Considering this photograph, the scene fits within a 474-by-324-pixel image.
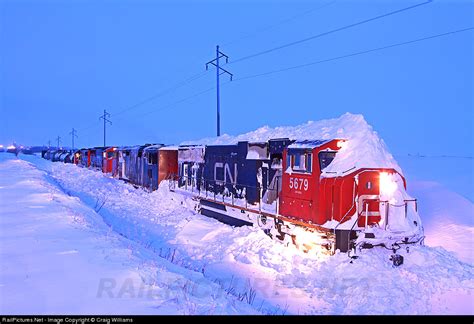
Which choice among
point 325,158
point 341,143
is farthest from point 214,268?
point 341,143

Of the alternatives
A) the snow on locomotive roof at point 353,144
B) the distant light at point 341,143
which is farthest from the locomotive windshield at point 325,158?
the distant light at point 341,143

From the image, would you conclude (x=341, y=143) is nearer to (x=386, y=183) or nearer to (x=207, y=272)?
(x=386, y=183)

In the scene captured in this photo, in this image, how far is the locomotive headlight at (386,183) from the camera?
34.9 feet

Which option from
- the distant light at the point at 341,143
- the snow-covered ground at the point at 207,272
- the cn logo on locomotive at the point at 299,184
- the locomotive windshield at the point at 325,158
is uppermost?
the distant light at the point at 341,143

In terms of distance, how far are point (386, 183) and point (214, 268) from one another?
541 centimetres

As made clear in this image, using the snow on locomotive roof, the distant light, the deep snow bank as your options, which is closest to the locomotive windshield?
the snow on locomotive roof

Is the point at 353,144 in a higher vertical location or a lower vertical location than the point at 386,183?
higher

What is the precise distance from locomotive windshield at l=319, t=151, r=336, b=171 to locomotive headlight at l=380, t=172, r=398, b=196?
148cm

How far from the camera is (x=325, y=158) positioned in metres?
11.3

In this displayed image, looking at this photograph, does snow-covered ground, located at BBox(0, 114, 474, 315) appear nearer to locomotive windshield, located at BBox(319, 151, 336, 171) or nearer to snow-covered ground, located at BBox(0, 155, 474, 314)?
snow-covered ground, located at BBox(0, 155, 474, 314)

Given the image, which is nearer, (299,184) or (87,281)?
(87,281)

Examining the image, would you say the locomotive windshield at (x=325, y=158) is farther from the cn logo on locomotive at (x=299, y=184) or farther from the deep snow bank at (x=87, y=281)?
the deep snow bank at (x=87, y=281)

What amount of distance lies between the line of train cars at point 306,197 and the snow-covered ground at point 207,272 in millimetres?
577
